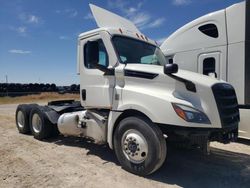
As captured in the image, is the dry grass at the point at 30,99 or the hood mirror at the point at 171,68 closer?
the hood mirror at the point at 171,68

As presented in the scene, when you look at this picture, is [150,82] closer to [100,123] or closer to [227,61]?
[100,123]

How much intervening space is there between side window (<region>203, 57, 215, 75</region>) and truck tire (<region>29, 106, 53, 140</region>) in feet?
14.8

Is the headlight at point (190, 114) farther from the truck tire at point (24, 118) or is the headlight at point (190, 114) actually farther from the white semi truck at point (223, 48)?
the truck tire at point (24, 118)

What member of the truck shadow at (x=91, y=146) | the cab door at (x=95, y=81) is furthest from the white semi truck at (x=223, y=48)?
the truck shadow at (x=91, y=146)

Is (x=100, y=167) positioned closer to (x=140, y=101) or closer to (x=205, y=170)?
(x=140, y=101)

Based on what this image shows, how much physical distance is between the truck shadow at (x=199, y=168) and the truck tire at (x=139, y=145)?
0.95 feet

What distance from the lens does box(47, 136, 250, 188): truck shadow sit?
4.68 metres

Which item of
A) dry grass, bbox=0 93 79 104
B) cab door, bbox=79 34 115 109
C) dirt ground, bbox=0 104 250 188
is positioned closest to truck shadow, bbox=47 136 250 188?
dirt ground, bbox=0 104 250 188

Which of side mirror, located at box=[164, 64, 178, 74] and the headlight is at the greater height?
side mirror, located at box=[164, 64, 178, 74]

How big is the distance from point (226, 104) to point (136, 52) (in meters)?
2.09

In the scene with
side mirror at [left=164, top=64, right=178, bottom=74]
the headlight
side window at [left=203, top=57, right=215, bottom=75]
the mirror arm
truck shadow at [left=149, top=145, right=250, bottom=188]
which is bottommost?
truck shadow at [left=149, top=145, right=250, bottom=188]

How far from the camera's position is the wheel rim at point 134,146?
473 cm

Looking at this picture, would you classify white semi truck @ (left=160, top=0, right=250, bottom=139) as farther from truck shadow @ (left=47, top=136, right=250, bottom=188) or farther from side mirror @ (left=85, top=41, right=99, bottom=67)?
side mirror @ (left=85, top=41, right=99, bottom=67)

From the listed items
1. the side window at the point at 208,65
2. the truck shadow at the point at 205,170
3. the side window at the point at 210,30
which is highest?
the side window at the point at 210,30
